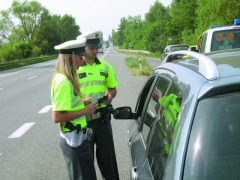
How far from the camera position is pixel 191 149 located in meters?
1.59

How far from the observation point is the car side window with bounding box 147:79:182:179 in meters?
1.84

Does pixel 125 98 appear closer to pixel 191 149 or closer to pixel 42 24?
pixel 191 149

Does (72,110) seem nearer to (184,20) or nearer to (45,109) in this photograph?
(45,109)

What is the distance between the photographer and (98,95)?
383 cm

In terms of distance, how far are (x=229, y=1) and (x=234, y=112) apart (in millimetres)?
21679

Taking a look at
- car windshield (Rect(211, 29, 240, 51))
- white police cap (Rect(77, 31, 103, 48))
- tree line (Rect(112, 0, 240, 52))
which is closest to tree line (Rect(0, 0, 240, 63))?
tree line (Rect(112, 0, 240, 52))

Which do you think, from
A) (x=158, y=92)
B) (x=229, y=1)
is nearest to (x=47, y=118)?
(x=158, y=92)

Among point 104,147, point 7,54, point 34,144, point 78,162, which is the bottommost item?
point 7,54

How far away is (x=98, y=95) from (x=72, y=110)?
30.2 inches

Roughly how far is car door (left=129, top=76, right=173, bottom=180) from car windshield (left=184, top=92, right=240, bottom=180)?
17.4 inches

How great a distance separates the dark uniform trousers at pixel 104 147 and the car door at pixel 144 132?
541 millimetres

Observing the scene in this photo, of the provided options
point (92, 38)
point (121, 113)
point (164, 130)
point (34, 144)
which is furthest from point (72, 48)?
point (34, 144)

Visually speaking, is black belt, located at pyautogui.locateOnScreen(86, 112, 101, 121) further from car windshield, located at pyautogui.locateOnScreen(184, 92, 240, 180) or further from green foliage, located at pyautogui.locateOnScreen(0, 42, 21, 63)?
green foliage, located at pyautogui.locateOnScreen(0, 42, 21, 63)

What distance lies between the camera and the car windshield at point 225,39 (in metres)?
7.45
